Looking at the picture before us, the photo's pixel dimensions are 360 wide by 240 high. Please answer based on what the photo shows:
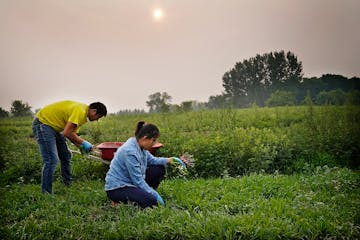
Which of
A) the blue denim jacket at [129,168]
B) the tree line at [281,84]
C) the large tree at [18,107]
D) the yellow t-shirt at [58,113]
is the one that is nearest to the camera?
the blue denim jacket at [129,168]

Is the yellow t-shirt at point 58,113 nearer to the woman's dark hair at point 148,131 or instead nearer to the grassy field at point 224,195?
the grassy field at point 224,195

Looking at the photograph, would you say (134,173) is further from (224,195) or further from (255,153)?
(255,153)

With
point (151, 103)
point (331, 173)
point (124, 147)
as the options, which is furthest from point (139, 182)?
point (151, 103)

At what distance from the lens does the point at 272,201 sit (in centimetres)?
387

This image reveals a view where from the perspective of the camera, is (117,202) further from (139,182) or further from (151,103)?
(151,103)

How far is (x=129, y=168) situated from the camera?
3736 millimetres

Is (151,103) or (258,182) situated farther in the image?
(151,103)

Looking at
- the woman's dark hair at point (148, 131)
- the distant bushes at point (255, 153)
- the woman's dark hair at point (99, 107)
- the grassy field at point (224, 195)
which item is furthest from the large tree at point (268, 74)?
the woman's dark hair at point (148, 131)

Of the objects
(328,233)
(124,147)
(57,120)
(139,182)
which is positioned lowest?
(328,233)

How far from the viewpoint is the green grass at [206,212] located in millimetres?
3109

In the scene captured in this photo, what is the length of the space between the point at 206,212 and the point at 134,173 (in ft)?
3.02

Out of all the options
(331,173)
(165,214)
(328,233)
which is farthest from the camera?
(331,173)

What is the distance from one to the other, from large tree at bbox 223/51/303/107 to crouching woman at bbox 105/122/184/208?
18.4 ft

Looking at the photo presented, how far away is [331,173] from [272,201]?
1725 mm
